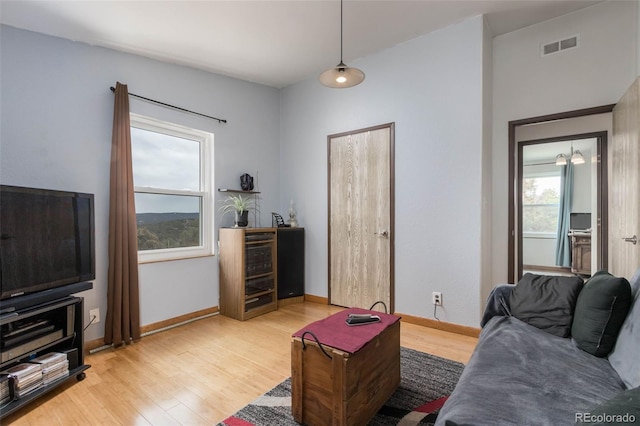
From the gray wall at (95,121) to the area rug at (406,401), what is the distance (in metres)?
1.78

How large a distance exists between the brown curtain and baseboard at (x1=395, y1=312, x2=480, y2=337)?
267 cm

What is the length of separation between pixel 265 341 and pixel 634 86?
3.48 meters

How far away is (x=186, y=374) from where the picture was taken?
2.22 metres

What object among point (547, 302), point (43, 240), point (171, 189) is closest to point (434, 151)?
point (547, 302)

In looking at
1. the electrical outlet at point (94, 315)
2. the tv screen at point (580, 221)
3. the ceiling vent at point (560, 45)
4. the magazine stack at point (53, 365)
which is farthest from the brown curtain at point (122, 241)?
the tv screen at point (580, 221)

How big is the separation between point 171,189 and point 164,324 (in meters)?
1.42

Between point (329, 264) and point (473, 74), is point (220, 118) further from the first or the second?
point (473, 74)

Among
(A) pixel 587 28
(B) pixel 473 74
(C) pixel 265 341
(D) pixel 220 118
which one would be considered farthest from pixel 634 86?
(D) pixel 220 118

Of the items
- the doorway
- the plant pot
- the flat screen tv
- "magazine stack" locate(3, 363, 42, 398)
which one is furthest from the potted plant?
the doorway

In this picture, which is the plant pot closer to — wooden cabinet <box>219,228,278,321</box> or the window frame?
wooden cabinet <box>219,228,278,321</box>

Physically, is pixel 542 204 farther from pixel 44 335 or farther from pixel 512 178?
pixel 44 335

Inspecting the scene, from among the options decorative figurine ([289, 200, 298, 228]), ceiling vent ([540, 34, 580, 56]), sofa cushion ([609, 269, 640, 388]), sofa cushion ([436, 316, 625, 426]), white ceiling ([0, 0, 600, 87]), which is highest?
white ceiling ([0, 0, 600, 87])

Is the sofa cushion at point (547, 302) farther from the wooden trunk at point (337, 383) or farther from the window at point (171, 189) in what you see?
the window at point (171, 189)

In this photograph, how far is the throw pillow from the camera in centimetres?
73
